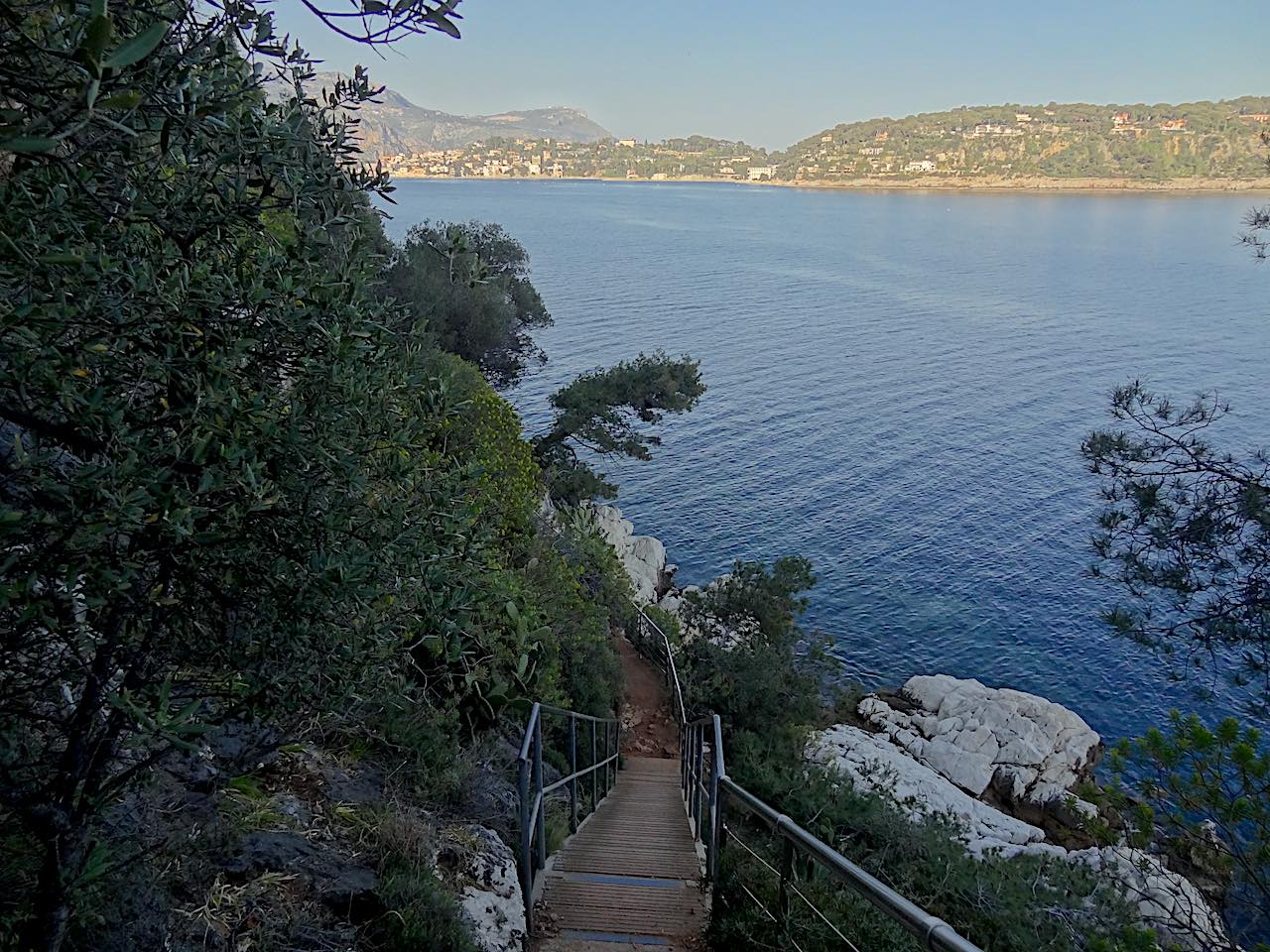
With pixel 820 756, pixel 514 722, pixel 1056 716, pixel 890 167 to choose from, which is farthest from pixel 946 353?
pixel 890 167

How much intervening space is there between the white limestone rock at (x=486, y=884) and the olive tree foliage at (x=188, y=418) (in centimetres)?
242

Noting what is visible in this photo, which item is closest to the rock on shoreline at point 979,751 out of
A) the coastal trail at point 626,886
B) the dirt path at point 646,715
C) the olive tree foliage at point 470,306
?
the dirt path at point 646,715

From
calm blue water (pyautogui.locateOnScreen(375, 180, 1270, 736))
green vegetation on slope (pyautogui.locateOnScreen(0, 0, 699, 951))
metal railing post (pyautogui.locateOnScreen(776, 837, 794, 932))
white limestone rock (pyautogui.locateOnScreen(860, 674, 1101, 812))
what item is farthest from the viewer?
calm blue water (pyautogui.locateOnScreen(375, 180, 1270, 736))

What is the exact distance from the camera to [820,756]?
621 inches

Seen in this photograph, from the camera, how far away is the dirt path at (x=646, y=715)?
48.1 ft

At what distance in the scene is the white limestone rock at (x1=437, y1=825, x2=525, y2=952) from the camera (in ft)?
15.2

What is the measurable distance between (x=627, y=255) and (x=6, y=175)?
278ft

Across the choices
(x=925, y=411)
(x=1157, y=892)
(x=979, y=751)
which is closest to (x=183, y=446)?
(x=1157, y=892)

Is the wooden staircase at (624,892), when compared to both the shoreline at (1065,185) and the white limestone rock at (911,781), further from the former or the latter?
the shoreline at (1065,185)

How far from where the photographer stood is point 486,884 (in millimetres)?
5117

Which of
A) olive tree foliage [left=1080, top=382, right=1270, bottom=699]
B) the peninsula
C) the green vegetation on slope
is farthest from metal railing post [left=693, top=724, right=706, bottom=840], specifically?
the peninsula

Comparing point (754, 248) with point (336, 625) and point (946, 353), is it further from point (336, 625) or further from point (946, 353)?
point (336, 625)

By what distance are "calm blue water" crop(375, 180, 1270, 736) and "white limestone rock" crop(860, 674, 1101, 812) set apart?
134 cm

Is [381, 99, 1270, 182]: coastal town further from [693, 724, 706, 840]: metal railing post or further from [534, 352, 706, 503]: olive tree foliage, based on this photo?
[693, 724, 706, 840]: metal railing post
